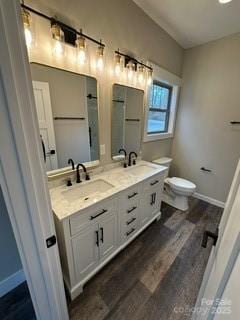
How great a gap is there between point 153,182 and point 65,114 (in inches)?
49.0

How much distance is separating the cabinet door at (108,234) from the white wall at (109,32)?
705 millimetres

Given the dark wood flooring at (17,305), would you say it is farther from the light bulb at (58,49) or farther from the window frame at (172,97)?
the window frame at (172,97)

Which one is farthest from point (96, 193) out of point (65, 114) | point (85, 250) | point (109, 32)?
point (109, 32)

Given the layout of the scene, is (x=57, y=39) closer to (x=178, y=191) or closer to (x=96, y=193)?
(x=96, y=193)

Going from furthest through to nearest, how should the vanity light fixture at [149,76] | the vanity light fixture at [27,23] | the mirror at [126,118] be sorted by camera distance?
the vanity light fixture at [149,76]
the mirror at [126,118]
the vanity light fixture at [27,23]

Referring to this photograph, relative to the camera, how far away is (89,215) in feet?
3.95

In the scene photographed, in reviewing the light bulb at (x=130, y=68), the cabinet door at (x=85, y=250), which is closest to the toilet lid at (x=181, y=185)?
the cabinet door at (x=85, y=250)

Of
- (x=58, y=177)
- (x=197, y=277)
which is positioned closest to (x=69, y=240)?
(x=58, y=177)

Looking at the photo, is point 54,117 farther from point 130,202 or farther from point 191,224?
point 191,224

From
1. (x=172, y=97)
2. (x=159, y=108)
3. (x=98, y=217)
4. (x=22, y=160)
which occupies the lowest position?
(x=98, y=217)

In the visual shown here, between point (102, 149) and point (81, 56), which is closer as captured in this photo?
point (81, 56)

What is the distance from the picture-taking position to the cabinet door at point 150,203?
183 centimetres

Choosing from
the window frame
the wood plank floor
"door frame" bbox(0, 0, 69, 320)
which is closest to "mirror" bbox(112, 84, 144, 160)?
the window frame

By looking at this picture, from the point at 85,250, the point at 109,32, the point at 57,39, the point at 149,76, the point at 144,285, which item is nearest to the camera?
the point at 57,39
